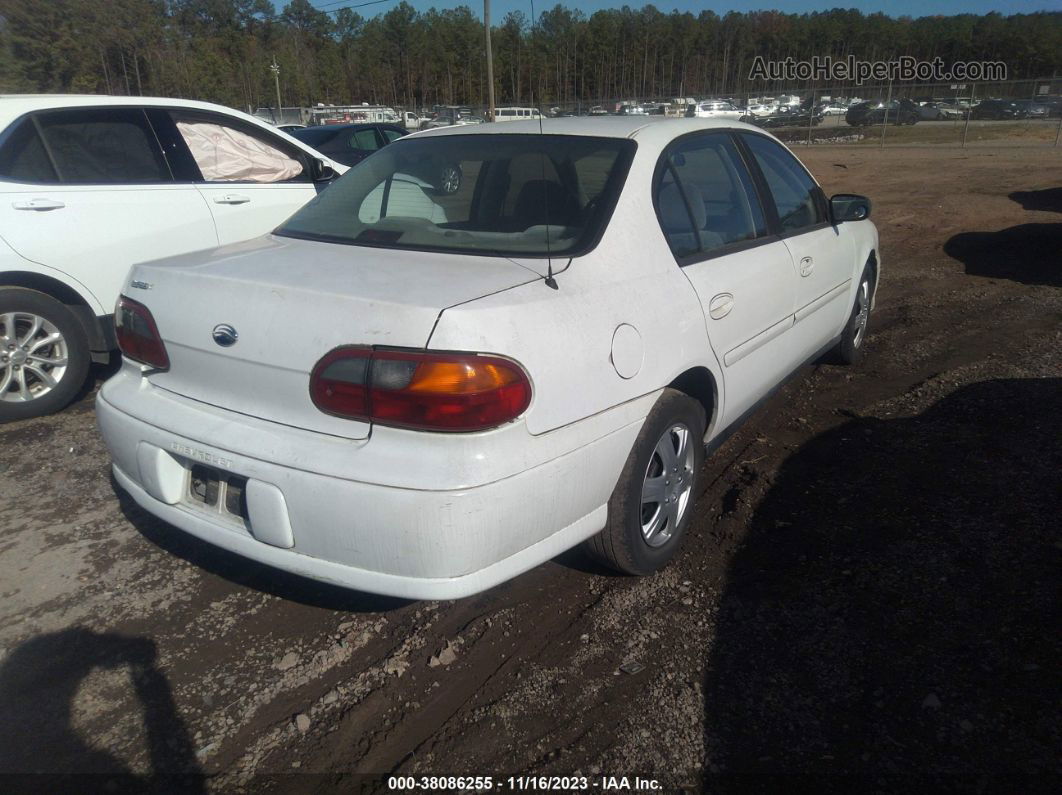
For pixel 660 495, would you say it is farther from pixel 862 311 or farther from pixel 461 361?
pixel 862 311

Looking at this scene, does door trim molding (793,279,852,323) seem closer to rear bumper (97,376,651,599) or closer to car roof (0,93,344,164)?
rear bumper (97,376,651,599)

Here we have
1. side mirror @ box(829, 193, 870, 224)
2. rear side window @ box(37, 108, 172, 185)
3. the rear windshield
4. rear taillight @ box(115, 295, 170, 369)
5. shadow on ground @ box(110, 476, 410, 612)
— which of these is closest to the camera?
rear taillight @ box(115, 295, 170, 369)

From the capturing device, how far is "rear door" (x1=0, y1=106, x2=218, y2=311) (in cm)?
460

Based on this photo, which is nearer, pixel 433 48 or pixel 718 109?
pixel 433 48

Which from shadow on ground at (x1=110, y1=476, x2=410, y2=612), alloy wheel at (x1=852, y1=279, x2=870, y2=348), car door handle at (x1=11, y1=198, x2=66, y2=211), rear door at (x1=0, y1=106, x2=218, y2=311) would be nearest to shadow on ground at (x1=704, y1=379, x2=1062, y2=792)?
shadow on ground at (x1=110, y1=476, x2=410, y2=612)

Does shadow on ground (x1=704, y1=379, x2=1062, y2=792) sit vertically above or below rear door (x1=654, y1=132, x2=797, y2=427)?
below

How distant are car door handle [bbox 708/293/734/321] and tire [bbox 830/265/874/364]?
216cm

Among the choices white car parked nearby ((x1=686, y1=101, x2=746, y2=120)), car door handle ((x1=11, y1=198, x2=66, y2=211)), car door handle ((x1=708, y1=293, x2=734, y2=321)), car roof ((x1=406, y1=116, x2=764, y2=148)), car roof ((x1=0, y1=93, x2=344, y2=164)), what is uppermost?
car roof ((x1=0, y1=93, x2=344, y2=164))

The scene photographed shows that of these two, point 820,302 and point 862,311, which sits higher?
point 820,302

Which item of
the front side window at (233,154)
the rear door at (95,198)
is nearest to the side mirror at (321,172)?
the front side window at (233,154)

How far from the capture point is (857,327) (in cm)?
536

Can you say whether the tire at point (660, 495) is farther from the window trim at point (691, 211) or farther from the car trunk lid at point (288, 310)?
the car trunk lid at point (288, 310)

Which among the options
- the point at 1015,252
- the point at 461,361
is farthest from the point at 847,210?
the point at 1015,252

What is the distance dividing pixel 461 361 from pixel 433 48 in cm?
2711
